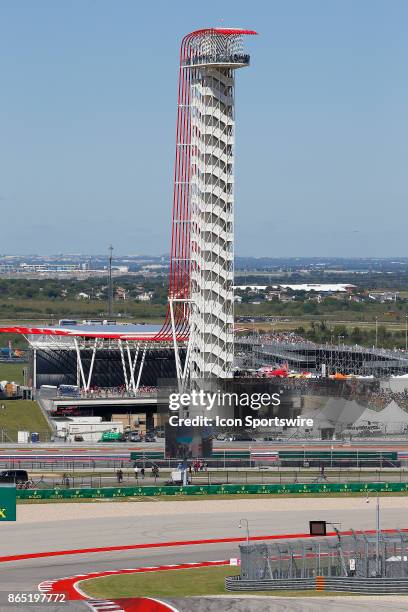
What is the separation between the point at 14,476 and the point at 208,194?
39.3 meters

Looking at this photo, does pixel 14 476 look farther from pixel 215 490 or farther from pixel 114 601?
→ pixel 114 601

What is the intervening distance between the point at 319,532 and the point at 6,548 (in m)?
14.3

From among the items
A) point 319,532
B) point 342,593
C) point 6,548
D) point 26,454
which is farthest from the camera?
point 26,454

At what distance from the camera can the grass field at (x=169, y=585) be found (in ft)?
185

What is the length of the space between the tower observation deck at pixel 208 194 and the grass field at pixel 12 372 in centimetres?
4233

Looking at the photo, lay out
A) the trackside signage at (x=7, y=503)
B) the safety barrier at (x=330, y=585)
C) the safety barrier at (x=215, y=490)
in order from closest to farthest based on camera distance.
A: the safety barrier at (x=330, y=585) → the trackside signage at (x=7, y=503) → the safety barrier at (x=215, y=490)

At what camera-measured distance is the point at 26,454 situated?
328 feet

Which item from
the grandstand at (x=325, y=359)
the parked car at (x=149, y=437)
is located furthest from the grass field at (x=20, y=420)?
the grandstand at (x=325, y=359)

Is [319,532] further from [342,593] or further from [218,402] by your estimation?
[218,402]

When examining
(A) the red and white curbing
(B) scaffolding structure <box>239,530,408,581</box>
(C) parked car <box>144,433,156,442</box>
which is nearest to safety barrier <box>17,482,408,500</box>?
(A) the red and white curbing

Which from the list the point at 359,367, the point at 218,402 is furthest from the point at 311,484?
the point at 359,367

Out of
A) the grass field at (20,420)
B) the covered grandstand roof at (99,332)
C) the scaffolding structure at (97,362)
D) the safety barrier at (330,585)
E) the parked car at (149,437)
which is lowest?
the safety barrier at (330,585)

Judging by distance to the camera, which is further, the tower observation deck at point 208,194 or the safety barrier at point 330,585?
the tower observation deck at point 208,194

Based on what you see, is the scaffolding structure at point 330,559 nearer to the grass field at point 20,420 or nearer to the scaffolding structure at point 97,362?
the grass field at point 20,420
